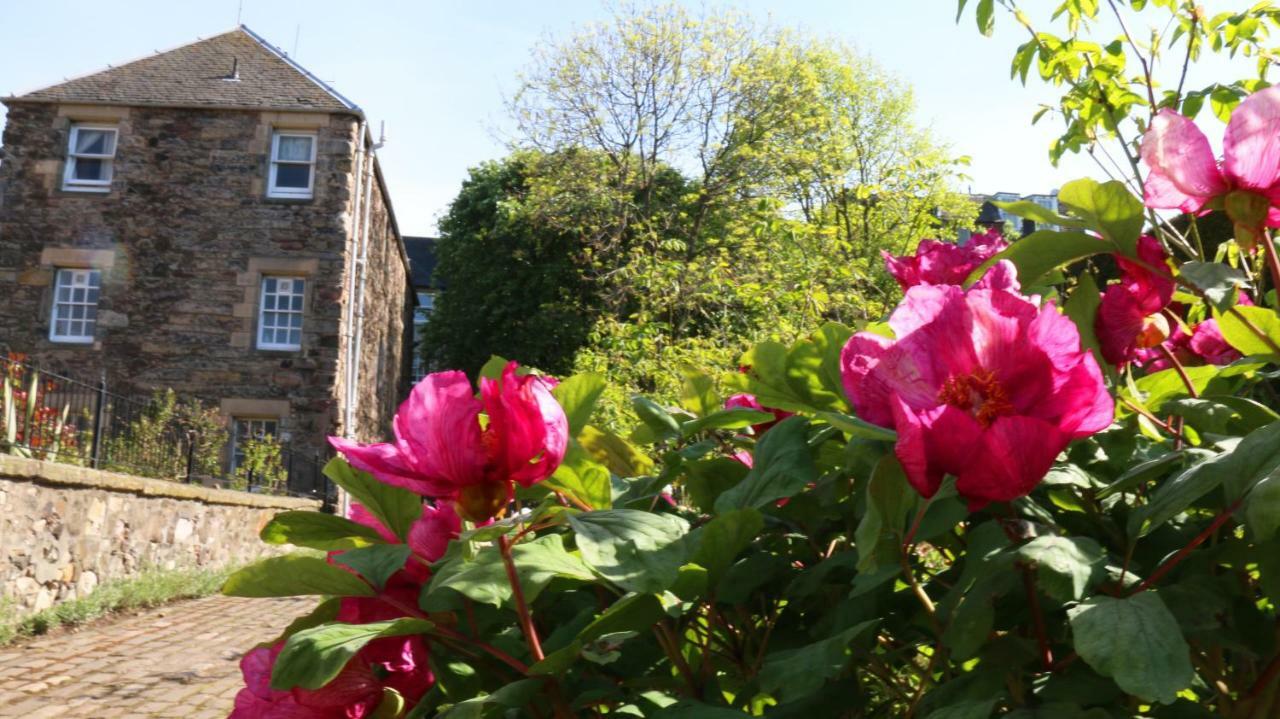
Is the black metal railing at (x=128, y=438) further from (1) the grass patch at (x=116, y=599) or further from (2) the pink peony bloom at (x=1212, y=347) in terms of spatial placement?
(2) the pink peony bloom at (x=1212, y=347)

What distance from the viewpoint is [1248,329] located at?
0.99 meters

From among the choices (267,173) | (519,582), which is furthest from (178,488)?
(519,582)

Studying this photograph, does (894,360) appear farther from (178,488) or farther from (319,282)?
(319,282)

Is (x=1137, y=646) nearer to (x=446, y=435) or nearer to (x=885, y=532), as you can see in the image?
(x=885, y=532)

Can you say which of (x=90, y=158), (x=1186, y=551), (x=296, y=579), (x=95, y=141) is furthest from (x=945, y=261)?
(x=95, y=141)

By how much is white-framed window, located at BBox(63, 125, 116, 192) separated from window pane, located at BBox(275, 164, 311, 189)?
9.39 feet

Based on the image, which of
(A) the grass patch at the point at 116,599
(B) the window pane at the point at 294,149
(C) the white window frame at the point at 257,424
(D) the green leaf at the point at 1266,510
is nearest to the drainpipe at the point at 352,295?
(B) the window pane at the point at 294,149

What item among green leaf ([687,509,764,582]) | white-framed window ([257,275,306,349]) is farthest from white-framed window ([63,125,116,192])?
green leaf ([687,509,764,582])

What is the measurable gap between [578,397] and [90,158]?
21.5 m

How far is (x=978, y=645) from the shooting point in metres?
0.80

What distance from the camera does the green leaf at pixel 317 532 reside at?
1071 millimetres

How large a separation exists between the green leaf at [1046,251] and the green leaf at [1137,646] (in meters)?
0.34

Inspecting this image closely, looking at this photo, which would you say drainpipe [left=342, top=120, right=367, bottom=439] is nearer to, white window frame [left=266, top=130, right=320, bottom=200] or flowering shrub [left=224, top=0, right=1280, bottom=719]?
white window frame [left=266, top=130, right=320, bottom=200]

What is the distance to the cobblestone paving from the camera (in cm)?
616
